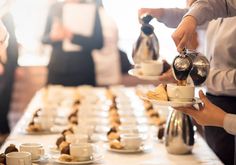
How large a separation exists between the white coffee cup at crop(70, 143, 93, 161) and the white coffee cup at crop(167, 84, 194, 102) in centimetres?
36

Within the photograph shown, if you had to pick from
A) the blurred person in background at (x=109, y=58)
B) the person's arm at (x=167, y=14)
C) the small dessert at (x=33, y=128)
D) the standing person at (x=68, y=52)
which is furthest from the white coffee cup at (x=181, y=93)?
the blurred person in background at (x=109, y=58)

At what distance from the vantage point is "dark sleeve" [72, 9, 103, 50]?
4875mm

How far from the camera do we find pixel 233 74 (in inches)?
87.7

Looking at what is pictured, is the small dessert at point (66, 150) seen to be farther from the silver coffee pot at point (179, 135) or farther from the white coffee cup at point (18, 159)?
the silver coffee pot at point (179, 135)

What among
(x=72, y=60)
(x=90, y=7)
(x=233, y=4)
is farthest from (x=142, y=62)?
(x=90, y=7)

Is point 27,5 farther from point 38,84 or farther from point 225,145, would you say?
point 225,145

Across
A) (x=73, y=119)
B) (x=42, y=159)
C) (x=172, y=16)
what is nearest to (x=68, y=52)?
(x=73, y=119)

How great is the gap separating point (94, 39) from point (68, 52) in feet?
1.18

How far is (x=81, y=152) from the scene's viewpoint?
1.86m

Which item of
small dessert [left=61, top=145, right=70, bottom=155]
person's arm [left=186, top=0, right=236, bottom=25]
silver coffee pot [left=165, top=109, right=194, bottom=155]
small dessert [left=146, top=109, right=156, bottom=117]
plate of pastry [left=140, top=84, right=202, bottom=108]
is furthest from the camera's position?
small dessert [left=146, top=109, right=156, bottom=117]

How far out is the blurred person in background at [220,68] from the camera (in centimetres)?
225

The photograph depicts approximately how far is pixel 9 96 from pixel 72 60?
0.72 meters

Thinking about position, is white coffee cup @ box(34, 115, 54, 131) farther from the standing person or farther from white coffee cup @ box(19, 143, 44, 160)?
the standing person

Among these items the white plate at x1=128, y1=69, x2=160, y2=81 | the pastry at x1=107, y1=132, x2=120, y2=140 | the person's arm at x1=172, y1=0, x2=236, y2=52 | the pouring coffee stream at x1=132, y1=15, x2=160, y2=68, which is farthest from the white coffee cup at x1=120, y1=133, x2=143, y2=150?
the person's arm at x1=172, y1=0, x2=236, y2=52
